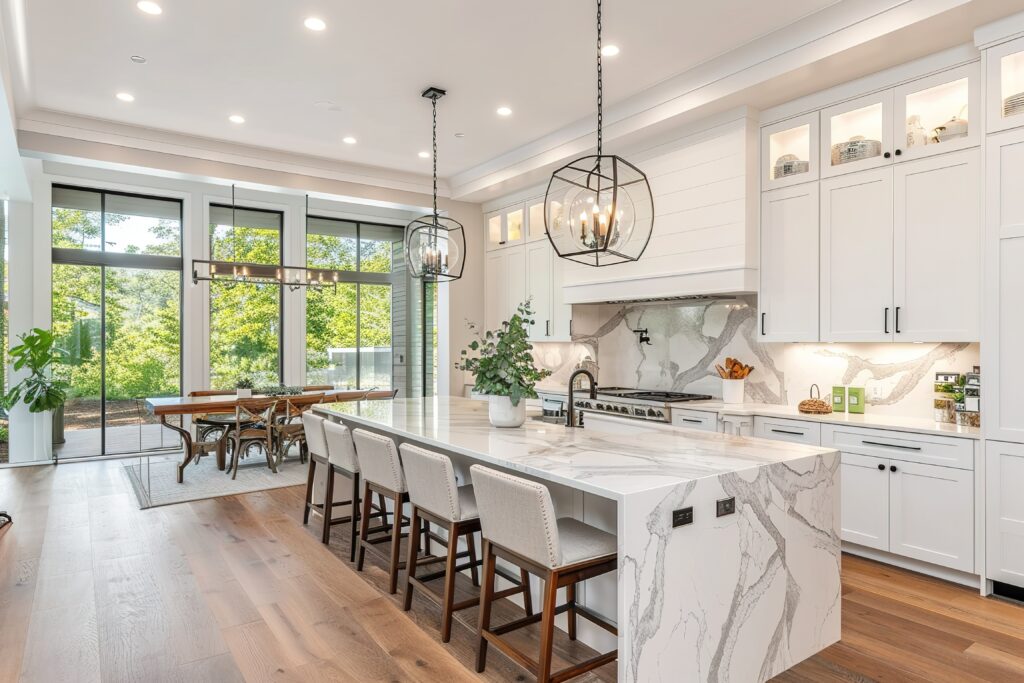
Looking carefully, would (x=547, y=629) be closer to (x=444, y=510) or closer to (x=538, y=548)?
(x=538, y=548)

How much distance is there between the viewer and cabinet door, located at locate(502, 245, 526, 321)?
22.0 ft

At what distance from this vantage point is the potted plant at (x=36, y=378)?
612 cm

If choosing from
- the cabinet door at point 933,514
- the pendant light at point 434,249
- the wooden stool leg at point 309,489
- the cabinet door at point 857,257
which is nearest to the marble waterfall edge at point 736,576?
the cabinet door at point 933,514

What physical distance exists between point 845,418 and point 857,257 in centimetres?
103

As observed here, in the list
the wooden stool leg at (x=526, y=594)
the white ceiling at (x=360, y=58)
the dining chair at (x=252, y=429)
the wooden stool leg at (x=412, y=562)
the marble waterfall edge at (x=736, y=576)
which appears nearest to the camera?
the marble waterfall edge at (x=736, y=576)

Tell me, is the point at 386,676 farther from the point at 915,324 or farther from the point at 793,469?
the point at 915,324

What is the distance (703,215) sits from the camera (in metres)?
4.62

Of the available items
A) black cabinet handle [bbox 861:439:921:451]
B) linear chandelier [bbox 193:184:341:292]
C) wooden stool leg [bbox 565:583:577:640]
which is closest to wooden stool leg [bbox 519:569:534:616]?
wooden stool leg [bbox 565:583:577:640]

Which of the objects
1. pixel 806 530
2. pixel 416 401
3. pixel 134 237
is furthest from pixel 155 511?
pixel 806 530

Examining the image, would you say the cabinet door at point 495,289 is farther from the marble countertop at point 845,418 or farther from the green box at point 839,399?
the green box at point 839,399

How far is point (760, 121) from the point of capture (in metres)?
4.40

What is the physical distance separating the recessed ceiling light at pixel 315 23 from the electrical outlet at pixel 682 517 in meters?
3.34

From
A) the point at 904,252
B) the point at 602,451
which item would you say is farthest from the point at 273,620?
the point at 904,252

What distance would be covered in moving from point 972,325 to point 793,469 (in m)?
1.85
